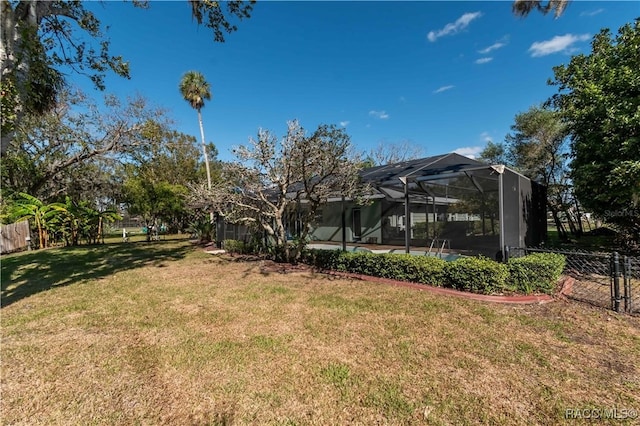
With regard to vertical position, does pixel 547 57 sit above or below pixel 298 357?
above

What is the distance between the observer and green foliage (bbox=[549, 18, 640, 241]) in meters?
6.59

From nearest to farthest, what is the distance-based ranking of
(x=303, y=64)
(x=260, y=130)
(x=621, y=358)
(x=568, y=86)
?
1. (x=621, y=358)
2. (x=260, y=130)
3. (x=568, y=86)
4. (x=303, y=64)

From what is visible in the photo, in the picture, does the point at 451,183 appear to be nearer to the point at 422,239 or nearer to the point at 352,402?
the point at 422,239

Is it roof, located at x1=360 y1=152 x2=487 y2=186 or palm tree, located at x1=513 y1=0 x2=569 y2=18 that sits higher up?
palm tree, located at x1=513 y1=0 x2=569 y2=18

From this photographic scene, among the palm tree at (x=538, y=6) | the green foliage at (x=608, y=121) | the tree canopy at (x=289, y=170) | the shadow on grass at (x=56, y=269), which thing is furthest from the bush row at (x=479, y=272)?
the shadow on grass at (x=56, y=269)

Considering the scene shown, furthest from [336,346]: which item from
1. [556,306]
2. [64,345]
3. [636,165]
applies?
[636,165]

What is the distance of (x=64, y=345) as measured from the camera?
352 cm

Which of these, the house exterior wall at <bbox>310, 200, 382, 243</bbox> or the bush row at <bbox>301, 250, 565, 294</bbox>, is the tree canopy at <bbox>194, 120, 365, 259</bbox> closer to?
the bush row at <bbox>301, 250, 565, 294</bbox>

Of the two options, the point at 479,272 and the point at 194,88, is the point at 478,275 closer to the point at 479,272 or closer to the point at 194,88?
the point at 479,272

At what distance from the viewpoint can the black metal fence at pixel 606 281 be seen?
4.45 m

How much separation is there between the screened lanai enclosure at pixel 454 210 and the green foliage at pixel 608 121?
5.14 ft

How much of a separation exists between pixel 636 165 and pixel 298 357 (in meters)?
8.27

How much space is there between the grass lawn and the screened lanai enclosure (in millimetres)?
3090

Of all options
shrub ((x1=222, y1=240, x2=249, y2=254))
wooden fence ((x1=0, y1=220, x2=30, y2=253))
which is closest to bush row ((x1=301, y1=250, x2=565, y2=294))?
shrub ((x1=222, y1=240, x2=249, y2=254))
